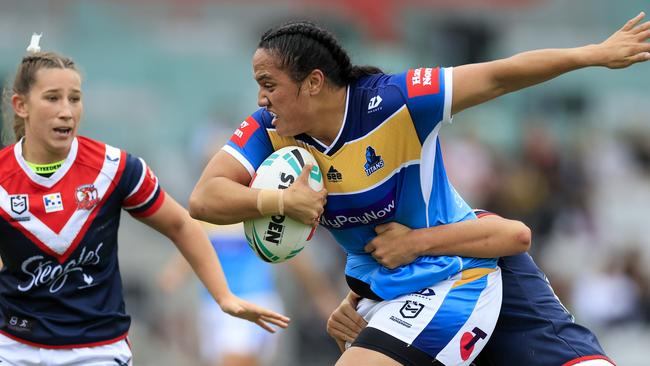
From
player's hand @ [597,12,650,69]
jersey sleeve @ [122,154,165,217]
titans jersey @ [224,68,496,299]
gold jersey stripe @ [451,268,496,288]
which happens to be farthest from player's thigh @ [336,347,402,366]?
player's hand @ [597,12,650,69]

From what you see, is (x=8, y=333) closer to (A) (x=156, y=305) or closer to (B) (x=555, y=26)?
(A) (x=156, y=305)

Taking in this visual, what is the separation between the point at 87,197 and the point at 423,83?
1.73 meters

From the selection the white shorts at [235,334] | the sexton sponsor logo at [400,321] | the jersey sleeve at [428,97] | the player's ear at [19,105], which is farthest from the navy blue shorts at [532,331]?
the white shorts at [235,334]

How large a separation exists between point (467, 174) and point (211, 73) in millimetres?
5015

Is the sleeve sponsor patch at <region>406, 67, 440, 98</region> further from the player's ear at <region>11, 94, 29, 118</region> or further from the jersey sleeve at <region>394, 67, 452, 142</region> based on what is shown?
the player's ear at <region>11, 94, 29, 118</region>

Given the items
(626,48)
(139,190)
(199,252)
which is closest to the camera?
(626,48)

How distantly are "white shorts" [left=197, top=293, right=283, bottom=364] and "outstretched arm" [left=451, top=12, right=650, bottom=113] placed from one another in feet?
17.4

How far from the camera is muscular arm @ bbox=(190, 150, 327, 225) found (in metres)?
5.19

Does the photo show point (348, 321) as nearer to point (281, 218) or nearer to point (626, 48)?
point (281, 218)

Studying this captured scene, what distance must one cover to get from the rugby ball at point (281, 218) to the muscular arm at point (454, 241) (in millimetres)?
386

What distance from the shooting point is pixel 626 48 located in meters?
5.03

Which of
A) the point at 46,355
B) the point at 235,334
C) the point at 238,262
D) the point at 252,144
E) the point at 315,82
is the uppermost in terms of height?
the point at 315,82

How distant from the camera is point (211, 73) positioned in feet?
57.5

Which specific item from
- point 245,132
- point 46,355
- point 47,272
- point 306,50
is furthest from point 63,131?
point 306,50
